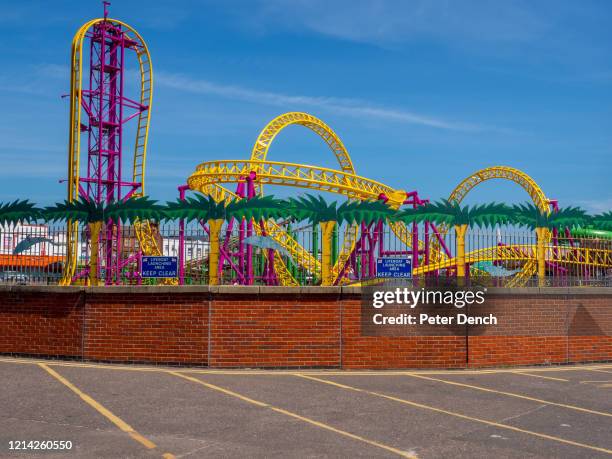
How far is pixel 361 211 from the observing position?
60.7ft

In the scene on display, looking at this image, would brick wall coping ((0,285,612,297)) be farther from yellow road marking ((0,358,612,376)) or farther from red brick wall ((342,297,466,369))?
yellow road marking ((0,358,612,376))

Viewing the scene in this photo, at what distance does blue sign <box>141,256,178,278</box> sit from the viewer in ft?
56.1

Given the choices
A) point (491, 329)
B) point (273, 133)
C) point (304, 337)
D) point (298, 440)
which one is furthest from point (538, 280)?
point (273, 133)

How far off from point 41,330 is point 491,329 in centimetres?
Answer: 972

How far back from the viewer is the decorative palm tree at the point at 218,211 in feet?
58.1

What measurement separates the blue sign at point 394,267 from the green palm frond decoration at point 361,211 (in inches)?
61.2

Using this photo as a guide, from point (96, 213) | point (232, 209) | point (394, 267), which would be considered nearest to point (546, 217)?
point (394, 267)

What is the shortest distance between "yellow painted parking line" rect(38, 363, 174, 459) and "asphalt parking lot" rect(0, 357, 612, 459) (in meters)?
0.01

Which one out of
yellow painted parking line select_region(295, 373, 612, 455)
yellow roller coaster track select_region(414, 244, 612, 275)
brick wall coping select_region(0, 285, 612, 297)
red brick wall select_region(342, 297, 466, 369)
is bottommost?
yellow painted parking line select_region(295, 373, 612, 455)

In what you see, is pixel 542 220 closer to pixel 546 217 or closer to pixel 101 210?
pixel 546 217

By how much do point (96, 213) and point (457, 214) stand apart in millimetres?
10318

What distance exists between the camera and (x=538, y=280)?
51.3ft

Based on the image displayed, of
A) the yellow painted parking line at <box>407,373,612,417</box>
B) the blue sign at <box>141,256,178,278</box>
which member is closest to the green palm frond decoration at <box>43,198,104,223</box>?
the blue sign at <box>141,256,178,278</box>

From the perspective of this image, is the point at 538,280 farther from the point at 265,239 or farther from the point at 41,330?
the point at 41,330
